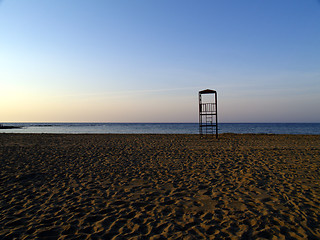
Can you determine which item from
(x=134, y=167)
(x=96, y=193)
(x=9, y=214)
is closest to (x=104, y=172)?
(x=134, y=167)

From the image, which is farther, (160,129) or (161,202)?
(160,129)

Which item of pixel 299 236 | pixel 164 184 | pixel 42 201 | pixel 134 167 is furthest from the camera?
pixel 134 167

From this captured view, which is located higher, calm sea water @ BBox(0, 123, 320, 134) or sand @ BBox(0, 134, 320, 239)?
calm sea water @ BBox(0, 123, 320, 134)

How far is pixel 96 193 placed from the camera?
17.5 ft

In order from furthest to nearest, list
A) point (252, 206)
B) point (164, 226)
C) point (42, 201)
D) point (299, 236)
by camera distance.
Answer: point (42, 201)
point (252, 206)
point (164, 226)
point (299, 236)

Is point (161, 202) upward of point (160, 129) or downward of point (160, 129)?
downward

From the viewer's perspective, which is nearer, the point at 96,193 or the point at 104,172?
the point at 96,193

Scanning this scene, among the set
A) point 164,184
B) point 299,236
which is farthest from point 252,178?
point 299,236

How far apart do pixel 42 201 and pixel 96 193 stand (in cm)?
121

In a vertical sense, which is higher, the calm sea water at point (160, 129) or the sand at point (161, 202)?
the calm sea water at point (160, 129)

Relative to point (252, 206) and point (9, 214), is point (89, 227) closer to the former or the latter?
point (9, 214)

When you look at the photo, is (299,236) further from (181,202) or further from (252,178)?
(252,178)

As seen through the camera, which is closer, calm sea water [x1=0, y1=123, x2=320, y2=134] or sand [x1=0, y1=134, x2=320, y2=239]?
sand [x1=0, y1=134, x2=320, y2=239]

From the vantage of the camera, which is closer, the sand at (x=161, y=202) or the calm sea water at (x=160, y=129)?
the sand at (x=161, y=202)
